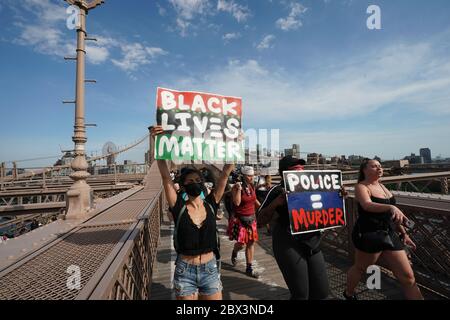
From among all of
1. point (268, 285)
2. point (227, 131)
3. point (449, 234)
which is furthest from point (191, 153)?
point (449, 234)

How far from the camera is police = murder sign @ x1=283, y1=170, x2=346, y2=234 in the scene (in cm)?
266

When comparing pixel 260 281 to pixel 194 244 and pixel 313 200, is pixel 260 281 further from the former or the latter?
pixel 194 244

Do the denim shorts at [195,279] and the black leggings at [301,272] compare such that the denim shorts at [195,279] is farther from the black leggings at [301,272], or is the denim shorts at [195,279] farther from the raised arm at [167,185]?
the black leggings at [301,272]

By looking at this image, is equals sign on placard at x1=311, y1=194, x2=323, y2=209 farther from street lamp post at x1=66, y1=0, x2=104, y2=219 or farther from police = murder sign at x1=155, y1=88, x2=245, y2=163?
street lamp post at x1=66, y1=0, x2=104, y2=219

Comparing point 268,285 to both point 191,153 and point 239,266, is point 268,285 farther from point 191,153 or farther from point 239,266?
point 191,153

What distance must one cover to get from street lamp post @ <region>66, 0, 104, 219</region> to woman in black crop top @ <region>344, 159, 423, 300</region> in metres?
4.91

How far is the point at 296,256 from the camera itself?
255cm

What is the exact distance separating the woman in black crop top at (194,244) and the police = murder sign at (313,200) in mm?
886

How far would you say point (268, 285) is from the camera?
166 inches

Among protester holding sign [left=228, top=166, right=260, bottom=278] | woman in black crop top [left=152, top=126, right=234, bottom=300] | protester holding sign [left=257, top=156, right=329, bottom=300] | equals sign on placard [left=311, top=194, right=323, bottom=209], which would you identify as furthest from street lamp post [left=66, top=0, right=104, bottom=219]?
equals sign on placard [left=311, top=194, right=323, bottom=209]

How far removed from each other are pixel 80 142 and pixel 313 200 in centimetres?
544

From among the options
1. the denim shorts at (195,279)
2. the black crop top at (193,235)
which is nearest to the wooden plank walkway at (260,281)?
the denim shorts at (195,279)

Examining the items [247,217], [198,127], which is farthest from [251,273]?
[198,127]
